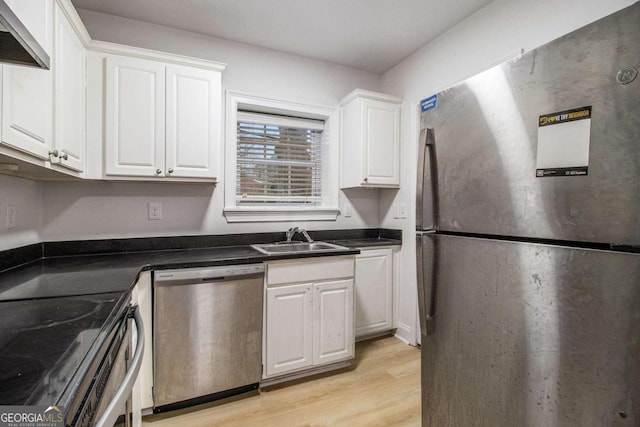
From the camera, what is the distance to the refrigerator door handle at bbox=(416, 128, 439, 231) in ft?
4.20

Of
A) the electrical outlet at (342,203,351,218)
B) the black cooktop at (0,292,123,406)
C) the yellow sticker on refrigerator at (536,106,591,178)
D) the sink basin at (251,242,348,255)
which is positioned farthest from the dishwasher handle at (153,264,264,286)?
the yellow sticker on refrigerator at (536,106,591,178)

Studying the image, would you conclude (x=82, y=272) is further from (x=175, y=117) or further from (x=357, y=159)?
(x=357, y=159)

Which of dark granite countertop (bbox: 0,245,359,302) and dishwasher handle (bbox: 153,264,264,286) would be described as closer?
dark granite countertop (bbox: 0,245,359,302)

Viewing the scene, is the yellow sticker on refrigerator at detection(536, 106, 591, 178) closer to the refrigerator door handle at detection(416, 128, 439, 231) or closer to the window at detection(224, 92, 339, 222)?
the refrigerator door handle at detection(416, 128, 439, 231)

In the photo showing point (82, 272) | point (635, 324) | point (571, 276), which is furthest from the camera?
point (82, 272)

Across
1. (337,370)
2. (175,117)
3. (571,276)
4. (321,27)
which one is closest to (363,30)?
(321,27)

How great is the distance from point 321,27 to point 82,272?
222 cm

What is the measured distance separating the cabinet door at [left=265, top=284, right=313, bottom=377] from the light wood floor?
0.53 ft

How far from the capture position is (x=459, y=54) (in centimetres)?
225

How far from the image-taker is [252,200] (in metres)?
2.63

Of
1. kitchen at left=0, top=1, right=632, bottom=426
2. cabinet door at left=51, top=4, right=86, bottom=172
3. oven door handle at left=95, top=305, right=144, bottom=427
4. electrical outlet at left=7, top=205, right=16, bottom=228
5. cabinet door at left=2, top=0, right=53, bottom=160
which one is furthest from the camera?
kitchen at left=0, top=1, right=632, bottom=426

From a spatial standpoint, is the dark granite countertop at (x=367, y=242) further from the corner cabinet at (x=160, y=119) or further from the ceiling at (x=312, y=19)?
the ceiling at (x=312, y=19)

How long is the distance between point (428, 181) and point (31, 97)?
1645 millimetres

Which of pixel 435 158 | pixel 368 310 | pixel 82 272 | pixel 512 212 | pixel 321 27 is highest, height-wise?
pixel 321 27
